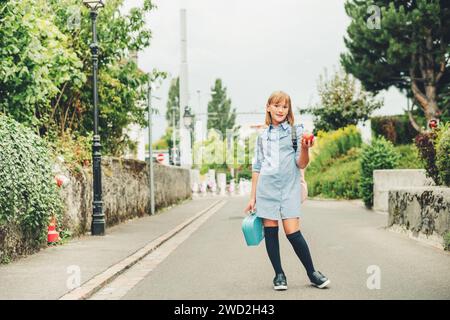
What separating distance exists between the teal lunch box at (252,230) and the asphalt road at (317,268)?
1.65 feet

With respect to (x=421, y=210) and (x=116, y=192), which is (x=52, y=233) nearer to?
(x=116, y=192)

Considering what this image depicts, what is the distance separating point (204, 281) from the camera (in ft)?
25.1

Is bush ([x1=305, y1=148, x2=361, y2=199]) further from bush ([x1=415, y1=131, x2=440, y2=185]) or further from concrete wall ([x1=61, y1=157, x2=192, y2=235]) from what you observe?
bush ([x1=415, y1=131, x2=440, y2=185])

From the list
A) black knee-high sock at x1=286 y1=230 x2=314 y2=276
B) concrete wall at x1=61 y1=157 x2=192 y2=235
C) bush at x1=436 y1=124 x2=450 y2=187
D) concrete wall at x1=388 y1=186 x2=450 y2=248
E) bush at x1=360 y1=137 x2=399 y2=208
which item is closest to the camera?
black knee-high sock at x1=286 y1=230 x2=314 y2=276

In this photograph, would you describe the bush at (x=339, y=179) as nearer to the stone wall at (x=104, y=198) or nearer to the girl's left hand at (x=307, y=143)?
the stone wall at (x=104, y=198)

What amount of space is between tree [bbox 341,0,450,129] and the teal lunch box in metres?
22.8

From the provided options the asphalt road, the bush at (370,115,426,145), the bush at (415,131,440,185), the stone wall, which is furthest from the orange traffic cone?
the bush at (370,115,426,145)

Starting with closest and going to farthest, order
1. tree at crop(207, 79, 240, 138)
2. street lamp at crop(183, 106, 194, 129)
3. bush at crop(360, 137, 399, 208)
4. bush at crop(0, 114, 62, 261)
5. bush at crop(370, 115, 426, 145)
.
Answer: bush at crop(0, 114, 62, 261)
bush at crop(360, 137, 399, 208)
street lamp at crop(183, 106, 194, 129)
bush at crop(370, 115, 426, 145)
tree at crop(207, 79, 240, 138)

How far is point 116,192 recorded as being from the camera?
16906mm

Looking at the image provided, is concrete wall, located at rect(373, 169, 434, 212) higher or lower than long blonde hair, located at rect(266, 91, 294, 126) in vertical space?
lower

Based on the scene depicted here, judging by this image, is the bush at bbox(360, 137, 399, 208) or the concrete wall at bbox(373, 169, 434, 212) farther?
the bush at bbox(360, 137, 399, 208)

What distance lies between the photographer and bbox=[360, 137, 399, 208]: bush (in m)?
23.0

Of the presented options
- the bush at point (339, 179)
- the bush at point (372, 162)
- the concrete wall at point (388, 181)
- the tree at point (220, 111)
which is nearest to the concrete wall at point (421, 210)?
the concrete wall at point (388, 181)

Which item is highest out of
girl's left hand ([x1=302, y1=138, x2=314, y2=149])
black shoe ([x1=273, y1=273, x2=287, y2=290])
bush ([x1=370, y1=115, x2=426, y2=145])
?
bush ([x1=370, y1=115, x2=426, y2=145])
